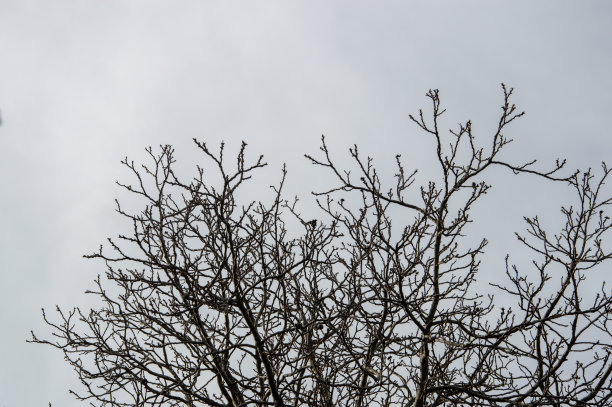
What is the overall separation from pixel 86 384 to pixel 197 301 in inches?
107

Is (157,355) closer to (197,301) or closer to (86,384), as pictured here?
(86,384)

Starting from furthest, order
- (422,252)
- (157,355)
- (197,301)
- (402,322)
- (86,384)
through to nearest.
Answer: (86,384) → (157,355) → (402,322) → (422,252) → (197,301)

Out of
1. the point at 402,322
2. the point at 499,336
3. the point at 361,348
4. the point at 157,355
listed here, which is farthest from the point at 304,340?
the point at 499,336

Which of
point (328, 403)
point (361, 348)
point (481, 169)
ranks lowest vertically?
point (328, 403)

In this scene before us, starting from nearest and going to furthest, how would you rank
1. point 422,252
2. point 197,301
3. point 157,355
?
point 197,301, point 422,252, point 157,355

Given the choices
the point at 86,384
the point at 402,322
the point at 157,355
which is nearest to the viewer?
the point at 402,322

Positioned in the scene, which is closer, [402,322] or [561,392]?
[402,322]

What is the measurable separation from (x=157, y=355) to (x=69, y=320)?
1129 millimetres

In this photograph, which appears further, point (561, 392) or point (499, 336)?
point (561, 392)

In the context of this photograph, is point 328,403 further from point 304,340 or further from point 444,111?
point 444,111

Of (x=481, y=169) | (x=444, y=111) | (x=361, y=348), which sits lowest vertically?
(x=361, y=348)

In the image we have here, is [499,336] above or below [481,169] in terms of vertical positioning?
below

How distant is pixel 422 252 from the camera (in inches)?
207

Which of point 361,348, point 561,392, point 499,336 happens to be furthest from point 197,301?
point 561,392
